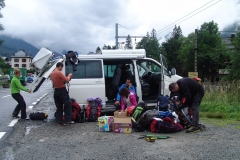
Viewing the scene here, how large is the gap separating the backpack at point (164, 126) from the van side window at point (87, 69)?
2.67 m

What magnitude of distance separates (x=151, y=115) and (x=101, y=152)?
216 centimetres

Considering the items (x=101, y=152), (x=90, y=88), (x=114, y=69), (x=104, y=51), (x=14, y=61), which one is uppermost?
(x=14, y=61)

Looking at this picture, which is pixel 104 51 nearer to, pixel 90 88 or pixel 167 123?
pixel 90 88

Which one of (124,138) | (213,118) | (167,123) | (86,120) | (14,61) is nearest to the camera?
(124,138)

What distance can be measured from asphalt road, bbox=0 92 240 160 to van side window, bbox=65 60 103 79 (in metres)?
1.98

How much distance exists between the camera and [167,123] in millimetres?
6293

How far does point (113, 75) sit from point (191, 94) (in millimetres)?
3406

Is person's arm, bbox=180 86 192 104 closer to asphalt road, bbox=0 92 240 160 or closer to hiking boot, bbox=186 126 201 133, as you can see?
hiking boot, bbox=186 126 201 133

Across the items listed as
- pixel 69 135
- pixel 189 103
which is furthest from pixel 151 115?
pixel 69 135

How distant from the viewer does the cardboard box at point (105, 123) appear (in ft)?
21.3

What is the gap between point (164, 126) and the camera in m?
6.23

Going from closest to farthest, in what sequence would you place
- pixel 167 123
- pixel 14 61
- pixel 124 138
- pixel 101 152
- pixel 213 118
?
pixel 101 152 < pixel 124 138 < pixel 167 123 < pixel 213 118 < pixel 14 61

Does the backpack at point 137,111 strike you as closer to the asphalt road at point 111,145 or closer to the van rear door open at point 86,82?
the asphalt road at point 111,145

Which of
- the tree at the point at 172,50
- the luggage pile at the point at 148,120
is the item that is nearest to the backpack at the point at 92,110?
the luggage pile at the point at 148,120
